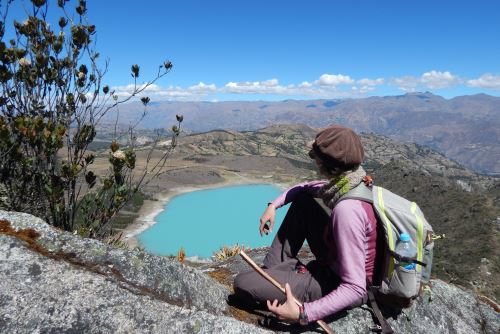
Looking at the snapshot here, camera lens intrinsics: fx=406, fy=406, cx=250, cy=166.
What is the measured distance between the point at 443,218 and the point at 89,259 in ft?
237

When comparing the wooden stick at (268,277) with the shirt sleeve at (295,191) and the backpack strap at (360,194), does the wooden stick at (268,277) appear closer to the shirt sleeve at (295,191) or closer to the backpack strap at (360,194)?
the backpack strap at (360,194)

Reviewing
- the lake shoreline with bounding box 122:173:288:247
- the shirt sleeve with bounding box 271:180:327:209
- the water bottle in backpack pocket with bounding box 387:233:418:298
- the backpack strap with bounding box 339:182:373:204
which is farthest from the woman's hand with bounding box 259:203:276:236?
the lake shoreline with bounding box 122:173:288:247

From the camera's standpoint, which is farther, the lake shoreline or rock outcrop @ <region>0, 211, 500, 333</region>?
the lake shoreline

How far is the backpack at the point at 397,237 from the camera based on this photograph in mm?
3801

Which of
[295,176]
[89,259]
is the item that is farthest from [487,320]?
[295,176]

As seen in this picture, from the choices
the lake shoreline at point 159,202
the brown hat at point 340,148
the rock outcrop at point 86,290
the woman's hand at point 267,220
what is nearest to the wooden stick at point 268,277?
the rock outcrop at point 86,290

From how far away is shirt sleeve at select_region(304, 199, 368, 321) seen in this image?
12.1 ft

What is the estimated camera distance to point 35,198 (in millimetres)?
5941

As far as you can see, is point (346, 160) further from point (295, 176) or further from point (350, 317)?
point (295, 176)

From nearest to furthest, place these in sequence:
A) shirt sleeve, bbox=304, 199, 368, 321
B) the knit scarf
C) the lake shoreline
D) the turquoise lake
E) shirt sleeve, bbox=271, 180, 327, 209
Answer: shirt sleeve, bbox=304, 199, 368, 321, the knit scarf, shirt sleeve, bbox=271, 180, 327, 209, the lake shoreline, the turquoise lake

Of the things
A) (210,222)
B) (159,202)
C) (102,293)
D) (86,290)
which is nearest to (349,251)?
(102,293)

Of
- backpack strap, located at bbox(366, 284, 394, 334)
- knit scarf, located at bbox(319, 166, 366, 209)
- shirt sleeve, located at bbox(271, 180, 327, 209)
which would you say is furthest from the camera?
shirt sleeve, located at bbox(271, 180, 327, 209)

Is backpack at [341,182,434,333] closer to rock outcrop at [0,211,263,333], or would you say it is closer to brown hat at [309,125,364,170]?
brown hat at [309,125,364,170]

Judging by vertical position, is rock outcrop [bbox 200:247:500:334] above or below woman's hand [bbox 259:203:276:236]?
below
